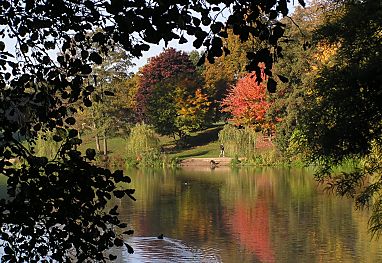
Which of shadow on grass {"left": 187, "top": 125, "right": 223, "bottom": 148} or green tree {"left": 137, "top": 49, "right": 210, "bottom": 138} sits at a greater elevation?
green tree {"left": 137, "top": 49, "right": 210, "bottom": 138}

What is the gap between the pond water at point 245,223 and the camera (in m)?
11.4

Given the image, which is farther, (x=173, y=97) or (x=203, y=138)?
(x=203, y=138)

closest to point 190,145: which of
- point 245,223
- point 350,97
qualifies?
point 245,223

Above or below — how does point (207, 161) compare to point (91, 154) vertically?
below

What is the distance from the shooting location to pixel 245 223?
14.7m

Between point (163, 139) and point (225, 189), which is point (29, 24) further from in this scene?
point (163, 139)

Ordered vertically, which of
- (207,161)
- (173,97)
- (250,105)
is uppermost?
(173,97)

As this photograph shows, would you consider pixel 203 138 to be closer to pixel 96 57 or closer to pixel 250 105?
pixel 250 105

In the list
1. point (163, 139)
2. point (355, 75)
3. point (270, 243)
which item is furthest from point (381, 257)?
point (163, 139)

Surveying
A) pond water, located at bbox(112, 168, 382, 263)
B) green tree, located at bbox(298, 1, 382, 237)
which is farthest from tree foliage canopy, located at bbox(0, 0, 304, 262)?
pond water, located at bbox(112, 168, 382, 263)

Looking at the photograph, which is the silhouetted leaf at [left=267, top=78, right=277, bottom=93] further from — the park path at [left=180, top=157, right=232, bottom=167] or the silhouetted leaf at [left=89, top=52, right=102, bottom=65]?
the park path at [left=180, top=157, right=232, bottom=167]

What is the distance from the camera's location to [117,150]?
36500mm

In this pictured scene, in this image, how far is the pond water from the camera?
11.4m

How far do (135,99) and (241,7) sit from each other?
38.0 m
